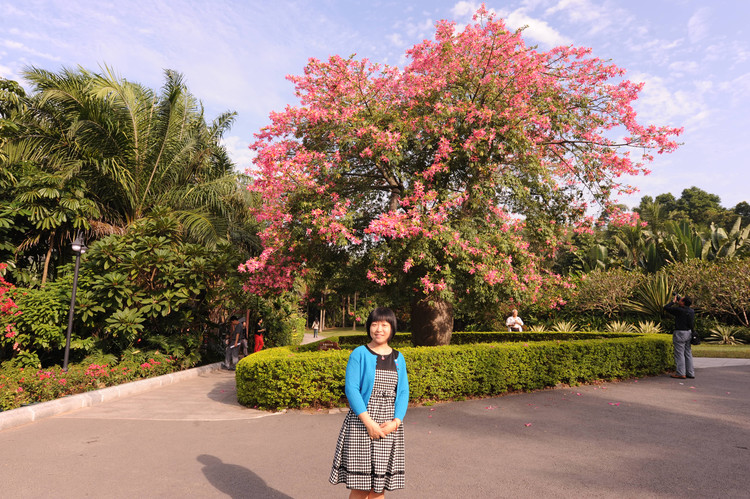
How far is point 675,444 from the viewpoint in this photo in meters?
5.37

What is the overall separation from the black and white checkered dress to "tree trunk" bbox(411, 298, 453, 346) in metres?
8.02

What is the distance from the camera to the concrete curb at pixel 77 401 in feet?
21.5

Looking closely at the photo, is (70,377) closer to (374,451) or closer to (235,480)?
(235,480)

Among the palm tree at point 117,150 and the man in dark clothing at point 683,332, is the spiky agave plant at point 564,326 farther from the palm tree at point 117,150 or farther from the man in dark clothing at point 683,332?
the palm tree at point 117,150

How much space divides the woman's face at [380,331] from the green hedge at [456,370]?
469 cm

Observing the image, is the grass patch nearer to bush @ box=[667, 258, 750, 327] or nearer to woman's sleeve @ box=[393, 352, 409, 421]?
bush @ box=[667, 258, 750, 327]

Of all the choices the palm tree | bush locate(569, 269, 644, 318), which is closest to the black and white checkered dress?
the palm tree

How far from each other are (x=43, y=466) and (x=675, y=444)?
292 inches

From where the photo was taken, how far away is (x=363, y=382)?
305cm

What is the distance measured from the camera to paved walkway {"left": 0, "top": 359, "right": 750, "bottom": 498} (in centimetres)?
416

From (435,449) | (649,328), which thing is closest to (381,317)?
(435,449)

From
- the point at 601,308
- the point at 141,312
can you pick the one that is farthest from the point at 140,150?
the point at 601,308

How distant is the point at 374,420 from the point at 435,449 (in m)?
2.64

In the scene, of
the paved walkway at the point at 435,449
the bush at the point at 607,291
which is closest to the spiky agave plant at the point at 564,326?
the bush at the point at 607,291
